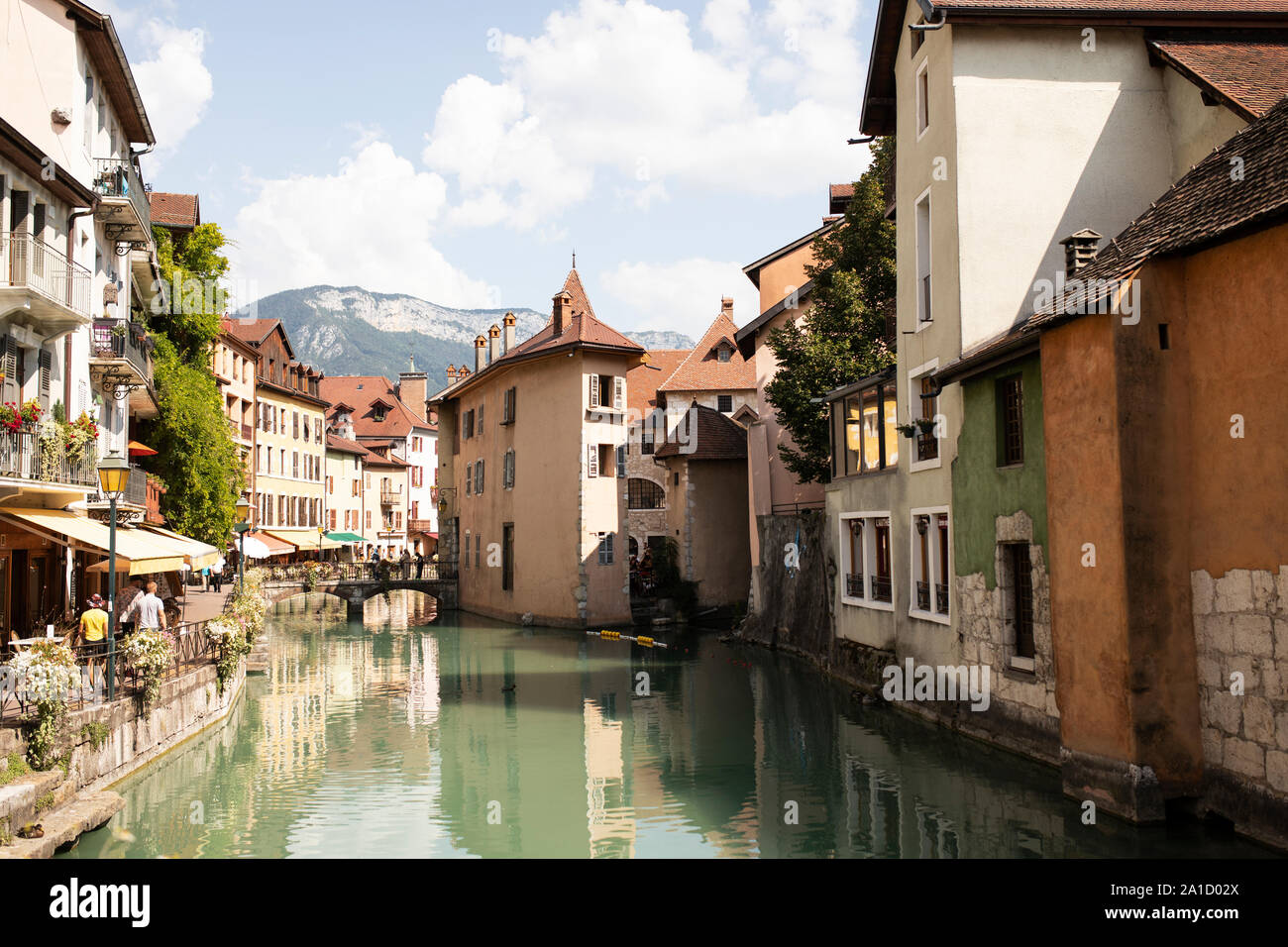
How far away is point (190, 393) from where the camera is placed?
33812 mm

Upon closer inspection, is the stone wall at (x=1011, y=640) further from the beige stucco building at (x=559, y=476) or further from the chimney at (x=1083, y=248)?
the beige stucco building at (x=559, y=476)

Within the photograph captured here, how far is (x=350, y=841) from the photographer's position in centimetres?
1305

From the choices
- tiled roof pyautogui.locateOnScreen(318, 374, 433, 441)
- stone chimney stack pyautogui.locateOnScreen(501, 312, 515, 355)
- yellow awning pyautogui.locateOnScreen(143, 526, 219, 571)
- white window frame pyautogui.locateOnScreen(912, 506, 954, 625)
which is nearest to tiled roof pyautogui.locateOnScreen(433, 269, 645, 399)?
stone chimney stack pyautogui.locateOnScreen(501, 312, 515, 355)

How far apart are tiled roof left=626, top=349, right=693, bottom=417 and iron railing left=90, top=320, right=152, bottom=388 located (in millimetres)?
32080

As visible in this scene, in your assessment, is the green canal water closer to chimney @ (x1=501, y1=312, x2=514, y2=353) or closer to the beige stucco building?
the beige stucco building

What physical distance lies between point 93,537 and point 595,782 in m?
9.65

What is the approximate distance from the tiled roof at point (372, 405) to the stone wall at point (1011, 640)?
7433cm

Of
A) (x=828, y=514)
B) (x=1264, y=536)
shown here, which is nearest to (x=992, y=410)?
(x=1264, y=536)

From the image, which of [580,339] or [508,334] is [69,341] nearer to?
[580,339]

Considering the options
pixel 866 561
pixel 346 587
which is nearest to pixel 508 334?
pixel 346 587

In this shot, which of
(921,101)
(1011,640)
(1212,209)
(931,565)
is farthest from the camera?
(921,101)

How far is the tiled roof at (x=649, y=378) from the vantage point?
5919cm
